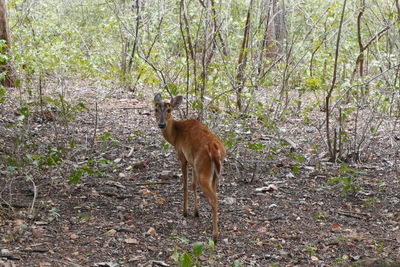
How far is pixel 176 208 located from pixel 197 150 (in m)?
0.99

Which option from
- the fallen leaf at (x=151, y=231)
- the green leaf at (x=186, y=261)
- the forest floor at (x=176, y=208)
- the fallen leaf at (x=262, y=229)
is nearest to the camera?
the green leaf at (x=186, y=261)

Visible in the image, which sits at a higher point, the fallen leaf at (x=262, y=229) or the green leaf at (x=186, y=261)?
the green leaf at (x=186, y=261)

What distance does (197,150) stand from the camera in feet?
17.7

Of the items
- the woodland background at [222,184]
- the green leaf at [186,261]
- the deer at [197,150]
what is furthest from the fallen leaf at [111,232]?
the green leaf at [186,261]

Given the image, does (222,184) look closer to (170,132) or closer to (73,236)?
(170,132)

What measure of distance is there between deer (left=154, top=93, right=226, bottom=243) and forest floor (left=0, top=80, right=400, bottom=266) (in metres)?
0.43

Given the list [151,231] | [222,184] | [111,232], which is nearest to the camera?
[111,232]

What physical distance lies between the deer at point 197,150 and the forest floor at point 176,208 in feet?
1.41

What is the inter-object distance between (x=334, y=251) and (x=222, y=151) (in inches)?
58.7

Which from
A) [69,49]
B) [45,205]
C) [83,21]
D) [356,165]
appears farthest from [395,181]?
[83,21]

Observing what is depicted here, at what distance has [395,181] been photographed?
23.0ft

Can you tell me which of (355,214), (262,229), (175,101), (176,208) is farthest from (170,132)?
(355,214)

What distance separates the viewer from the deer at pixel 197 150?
16.9 ft

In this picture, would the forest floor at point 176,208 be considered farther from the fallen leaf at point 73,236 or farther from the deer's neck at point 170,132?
the deer's neck at point 170,132
